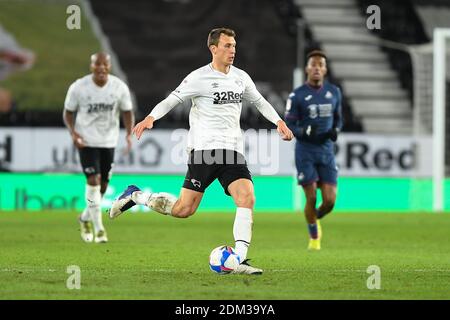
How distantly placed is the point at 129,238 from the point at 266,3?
13.8m

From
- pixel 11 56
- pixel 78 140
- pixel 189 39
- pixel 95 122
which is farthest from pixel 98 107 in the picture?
pixel 189 39

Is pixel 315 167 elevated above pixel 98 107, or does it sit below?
below

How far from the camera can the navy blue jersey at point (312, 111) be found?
1302cm

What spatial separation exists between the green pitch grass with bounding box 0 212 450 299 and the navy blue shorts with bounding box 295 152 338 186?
2.60ft

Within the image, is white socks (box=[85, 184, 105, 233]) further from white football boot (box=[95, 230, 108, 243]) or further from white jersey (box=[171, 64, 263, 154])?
white jersey (box=[171, 64, 263, 154])

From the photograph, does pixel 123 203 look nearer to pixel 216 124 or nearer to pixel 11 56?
pixel 216 124

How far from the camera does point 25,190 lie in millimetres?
22094

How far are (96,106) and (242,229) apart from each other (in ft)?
15.9

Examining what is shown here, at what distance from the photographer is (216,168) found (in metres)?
9.40

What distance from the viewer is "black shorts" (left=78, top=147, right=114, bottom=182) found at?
13.5 meters

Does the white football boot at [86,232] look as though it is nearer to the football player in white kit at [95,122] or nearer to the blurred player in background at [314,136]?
the football player in white kit at [95,122]

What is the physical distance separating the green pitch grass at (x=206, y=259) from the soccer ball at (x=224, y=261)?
0.09 metres

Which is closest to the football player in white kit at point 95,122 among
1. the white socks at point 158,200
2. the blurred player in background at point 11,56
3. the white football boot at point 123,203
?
the white football boot at point 123,203

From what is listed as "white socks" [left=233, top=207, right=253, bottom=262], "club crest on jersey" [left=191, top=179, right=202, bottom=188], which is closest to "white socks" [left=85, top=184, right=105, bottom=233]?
"club crest on jersey" [left=191, top=179, right=202, bottom=188]
